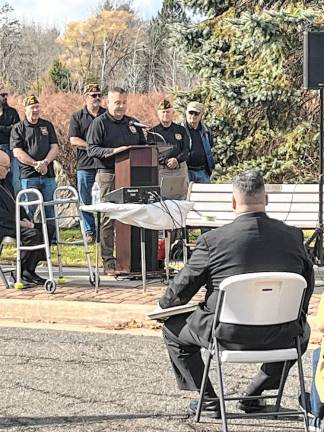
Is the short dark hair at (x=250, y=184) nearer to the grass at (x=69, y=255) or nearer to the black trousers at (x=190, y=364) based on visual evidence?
the black trousers at (x=190, y=364)

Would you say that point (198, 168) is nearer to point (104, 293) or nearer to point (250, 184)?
point (104, 293)

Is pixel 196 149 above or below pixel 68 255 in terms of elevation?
above

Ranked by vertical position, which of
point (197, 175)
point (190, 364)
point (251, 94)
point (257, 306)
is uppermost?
point (251, 94)

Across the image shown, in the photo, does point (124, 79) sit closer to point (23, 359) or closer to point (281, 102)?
point (281, 102)

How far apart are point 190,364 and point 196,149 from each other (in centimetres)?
663

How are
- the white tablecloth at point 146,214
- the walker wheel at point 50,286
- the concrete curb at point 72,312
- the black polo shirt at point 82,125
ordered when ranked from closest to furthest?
the concrete curb at point 72,312 → the white tablecloth at point 146,214 → the walker wheel at point 50,286 → the black polo shirt at point 82,125

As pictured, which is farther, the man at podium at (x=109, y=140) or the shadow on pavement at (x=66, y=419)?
the man at podium at (x=109, y=140)

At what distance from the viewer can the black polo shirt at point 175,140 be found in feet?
37.2

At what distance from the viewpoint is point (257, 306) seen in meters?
4.88

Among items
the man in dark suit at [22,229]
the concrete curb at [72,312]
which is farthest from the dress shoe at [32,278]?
the concrete curb at [72,312]

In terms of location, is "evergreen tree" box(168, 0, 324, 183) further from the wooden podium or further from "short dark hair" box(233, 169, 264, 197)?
"short dark hair" box(233, 169, 264, 197)

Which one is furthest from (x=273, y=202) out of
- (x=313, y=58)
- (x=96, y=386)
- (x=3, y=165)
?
(x=96, y=386)

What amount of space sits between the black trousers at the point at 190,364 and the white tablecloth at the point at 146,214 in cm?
318

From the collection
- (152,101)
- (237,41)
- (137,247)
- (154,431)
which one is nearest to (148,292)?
(137,247)
